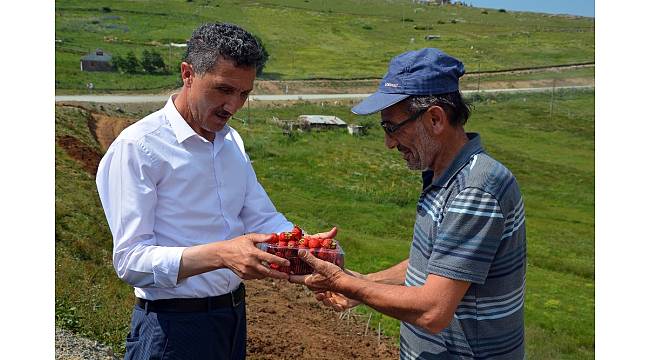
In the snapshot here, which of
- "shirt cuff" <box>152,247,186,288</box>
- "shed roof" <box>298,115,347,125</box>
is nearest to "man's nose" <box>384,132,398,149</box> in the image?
"shirt cuff" <box>152,247,186,288</box>

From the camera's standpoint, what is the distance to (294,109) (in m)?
50.9

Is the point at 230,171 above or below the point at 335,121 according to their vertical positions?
above

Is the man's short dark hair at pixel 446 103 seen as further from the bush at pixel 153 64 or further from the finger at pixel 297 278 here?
the bush at pixel 153 64

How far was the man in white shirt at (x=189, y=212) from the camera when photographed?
3.36 metres

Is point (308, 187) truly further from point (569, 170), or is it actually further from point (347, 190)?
point (569, 170)

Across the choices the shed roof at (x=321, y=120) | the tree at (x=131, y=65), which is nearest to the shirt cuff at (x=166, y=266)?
the shed roof at (x=321, y=120)

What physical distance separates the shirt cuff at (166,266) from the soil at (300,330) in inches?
226

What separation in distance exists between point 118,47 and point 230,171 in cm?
8262

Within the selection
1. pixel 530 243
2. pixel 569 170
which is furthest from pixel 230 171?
pixel 569 170

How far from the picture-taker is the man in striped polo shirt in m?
3.04

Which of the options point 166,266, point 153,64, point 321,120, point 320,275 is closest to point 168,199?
point 166,266

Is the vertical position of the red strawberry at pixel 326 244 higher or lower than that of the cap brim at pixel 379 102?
lower

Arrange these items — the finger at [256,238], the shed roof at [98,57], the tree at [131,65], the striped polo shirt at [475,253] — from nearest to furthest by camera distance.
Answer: the striped polo shirt at [475,253] < the finger at [256,238] < the shed roof at [98,57] < the tree at [131,65]

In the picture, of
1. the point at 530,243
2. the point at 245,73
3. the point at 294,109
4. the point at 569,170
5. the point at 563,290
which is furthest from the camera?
the point at 294,109
